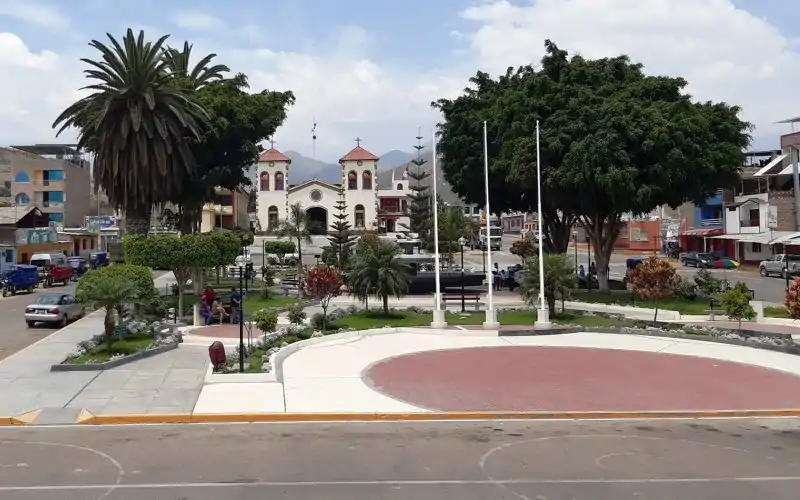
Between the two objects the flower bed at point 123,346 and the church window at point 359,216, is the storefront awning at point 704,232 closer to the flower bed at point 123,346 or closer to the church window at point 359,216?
the church window at point 359,216

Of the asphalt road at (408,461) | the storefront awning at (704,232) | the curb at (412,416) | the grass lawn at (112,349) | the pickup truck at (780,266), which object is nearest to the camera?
the asphalt road at (408,461)

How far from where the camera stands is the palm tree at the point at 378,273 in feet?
86.3

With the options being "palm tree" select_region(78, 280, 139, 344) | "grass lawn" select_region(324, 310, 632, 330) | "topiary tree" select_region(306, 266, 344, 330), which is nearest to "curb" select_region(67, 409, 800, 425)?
"palm tree" select_region(78, 280, 139, 344)

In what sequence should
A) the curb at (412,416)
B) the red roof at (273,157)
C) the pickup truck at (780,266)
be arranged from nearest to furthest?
the curb at (412,416)
the pickup truck at (780,266)
the red roof at (273,157)

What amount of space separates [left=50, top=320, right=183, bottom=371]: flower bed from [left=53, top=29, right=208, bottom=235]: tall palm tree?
14.5 metres

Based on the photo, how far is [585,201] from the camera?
36.8 metres

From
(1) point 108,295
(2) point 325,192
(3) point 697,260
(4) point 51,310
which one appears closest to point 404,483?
(1) point 108,295

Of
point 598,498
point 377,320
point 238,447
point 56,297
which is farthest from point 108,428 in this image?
point 56,297

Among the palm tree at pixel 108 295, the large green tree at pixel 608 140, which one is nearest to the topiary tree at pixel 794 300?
the large green tree at pixel 608 140

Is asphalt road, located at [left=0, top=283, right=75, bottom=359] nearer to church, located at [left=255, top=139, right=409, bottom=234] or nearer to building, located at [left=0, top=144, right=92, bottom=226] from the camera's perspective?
building, located at [left=0, top=144, right=92, bottom=226]

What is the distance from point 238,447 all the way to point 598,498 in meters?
5.28

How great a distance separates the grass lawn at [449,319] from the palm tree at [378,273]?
3.53ft

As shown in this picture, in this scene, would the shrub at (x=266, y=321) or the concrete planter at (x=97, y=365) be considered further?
the shrub at (x=266, y=321)

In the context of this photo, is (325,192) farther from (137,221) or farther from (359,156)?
(137,221)
